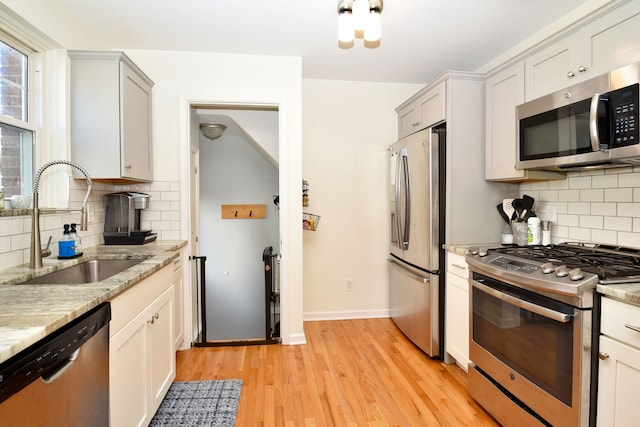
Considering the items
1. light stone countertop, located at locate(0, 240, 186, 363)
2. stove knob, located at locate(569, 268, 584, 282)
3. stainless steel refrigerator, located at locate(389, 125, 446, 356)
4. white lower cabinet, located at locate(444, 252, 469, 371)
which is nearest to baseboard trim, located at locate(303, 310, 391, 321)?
stainless steel refrigerator, located at locate(389, 125, 446, 356)

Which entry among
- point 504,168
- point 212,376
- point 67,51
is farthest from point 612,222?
point 67,51

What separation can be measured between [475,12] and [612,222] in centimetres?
157

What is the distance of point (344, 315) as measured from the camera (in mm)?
3527

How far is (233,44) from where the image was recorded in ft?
8.66

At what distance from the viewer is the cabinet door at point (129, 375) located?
1361mm

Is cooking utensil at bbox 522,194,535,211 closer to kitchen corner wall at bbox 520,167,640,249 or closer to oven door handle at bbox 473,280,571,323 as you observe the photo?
kitchen corner wall at bbox 520,167,640,249

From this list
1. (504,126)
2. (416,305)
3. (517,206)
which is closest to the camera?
(504,126)

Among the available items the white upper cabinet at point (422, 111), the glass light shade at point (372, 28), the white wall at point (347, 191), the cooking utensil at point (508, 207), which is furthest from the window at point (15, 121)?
the cooking utensil at point (508, 207)

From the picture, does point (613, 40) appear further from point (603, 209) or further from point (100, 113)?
point (100, 113)

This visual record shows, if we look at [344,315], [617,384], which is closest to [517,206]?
[617,384]

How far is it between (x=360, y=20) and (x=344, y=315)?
274 centimetres

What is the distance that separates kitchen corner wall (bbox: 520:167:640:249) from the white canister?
0.17m

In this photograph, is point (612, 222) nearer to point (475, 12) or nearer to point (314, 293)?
point (475, 12)

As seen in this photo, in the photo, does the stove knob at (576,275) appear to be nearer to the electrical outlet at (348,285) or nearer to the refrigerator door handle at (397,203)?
the refrigerator door handle at (397,203)
